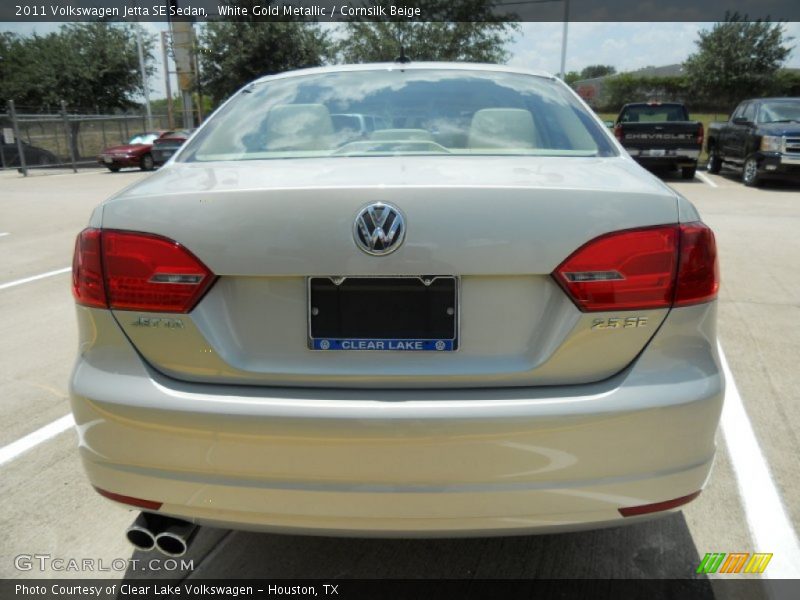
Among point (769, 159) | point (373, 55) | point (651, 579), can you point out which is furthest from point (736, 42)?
point (651, 579)

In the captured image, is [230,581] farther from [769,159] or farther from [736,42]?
[736,42]

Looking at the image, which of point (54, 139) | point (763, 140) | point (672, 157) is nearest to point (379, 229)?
point (763, 140)

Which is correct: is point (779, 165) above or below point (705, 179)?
above

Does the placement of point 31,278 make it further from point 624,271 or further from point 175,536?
point 624,271

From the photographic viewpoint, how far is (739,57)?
33.8 m

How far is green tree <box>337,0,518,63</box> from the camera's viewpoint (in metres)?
30.2

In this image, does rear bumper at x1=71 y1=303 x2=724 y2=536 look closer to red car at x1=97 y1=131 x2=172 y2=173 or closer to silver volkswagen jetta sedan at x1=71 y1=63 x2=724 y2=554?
silver volkswagen jetta sedan at x1=71 y1=63 x2=724 y2=554

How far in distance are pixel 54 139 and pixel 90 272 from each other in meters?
28.0

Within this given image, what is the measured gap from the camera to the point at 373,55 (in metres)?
30.3

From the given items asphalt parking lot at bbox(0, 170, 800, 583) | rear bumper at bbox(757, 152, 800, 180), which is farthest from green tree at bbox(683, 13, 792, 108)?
asphalt parking lot at bbox(0, 170, 800, 583)

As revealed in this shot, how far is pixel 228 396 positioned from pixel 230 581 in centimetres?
92

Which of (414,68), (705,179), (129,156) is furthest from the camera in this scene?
(129,156)

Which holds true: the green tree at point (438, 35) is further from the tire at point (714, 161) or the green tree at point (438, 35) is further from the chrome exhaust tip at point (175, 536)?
the chrome exhaust tip at point (175, 536)

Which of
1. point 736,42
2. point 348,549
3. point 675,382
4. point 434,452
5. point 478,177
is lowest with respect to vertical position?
point 348,549
